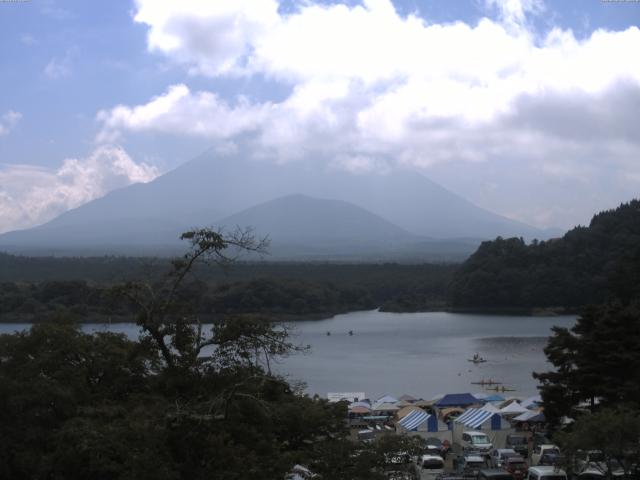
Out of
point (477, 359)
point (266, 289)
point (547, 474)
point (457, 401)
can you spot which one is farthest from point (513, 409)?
point (266, 289)

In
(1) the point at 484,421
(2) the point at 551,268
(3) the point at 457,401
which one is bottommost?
(3) the point at 457,401

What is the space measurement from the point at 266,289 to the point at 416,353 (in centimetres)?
1308

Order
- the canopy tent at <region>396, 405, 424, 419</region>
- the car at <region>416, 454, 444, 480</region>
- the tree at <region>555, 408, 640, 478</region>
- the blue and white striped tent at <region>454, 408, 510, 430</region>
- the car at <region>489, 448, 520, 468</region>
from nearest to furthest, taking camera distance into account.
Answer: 1. the tree at <region>555, 408, 640, 478</region>
2. the car at <region>416, 454, 444, 480</region>
3. the car at <region>489, 448, 520, 468</region>
4. the blue and white striped tent at <region>454, 408, 510, 430</region>
5. the canopy tent at <region>396, 405, 424, 419</region>

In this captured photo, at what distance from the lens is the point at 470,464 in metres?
8.35

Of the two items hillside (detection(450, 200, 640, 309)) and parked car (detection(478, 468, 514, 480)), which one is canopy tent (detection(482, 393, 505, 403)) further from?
hillside (detection(450, 200, 640, 309))

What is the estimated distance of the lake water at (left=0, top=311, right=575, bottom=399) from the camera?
2102 centimetres

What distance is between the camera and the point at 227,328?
169 inches

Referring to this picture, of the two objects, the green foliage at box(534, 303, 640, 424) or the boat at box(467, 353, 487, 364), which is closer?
the green foliage at box(534, 303, 640, 424)

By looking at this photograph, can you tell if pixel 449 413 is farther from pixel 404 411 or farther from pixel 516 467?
pixel 516 467

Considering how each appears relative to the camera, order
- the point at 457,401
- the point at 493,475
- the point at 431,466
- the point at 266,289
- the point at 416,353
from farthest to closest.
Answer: the point at 266,289 < the point at 416,353 < the point at 457,401 < the point at 431,466 < the point at 493,475

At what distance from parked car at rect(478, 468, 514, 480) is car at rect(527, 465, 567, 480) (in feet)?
0.71

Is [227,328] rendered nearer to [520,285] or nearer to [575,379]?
[575,379]

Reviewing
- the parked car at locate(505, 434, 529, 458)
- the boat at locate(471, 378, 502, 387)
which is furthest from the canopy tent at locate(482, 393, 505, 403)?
the boat at locate(471, 378, 502, 387)

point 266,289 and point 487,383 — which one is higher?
point 266,289
